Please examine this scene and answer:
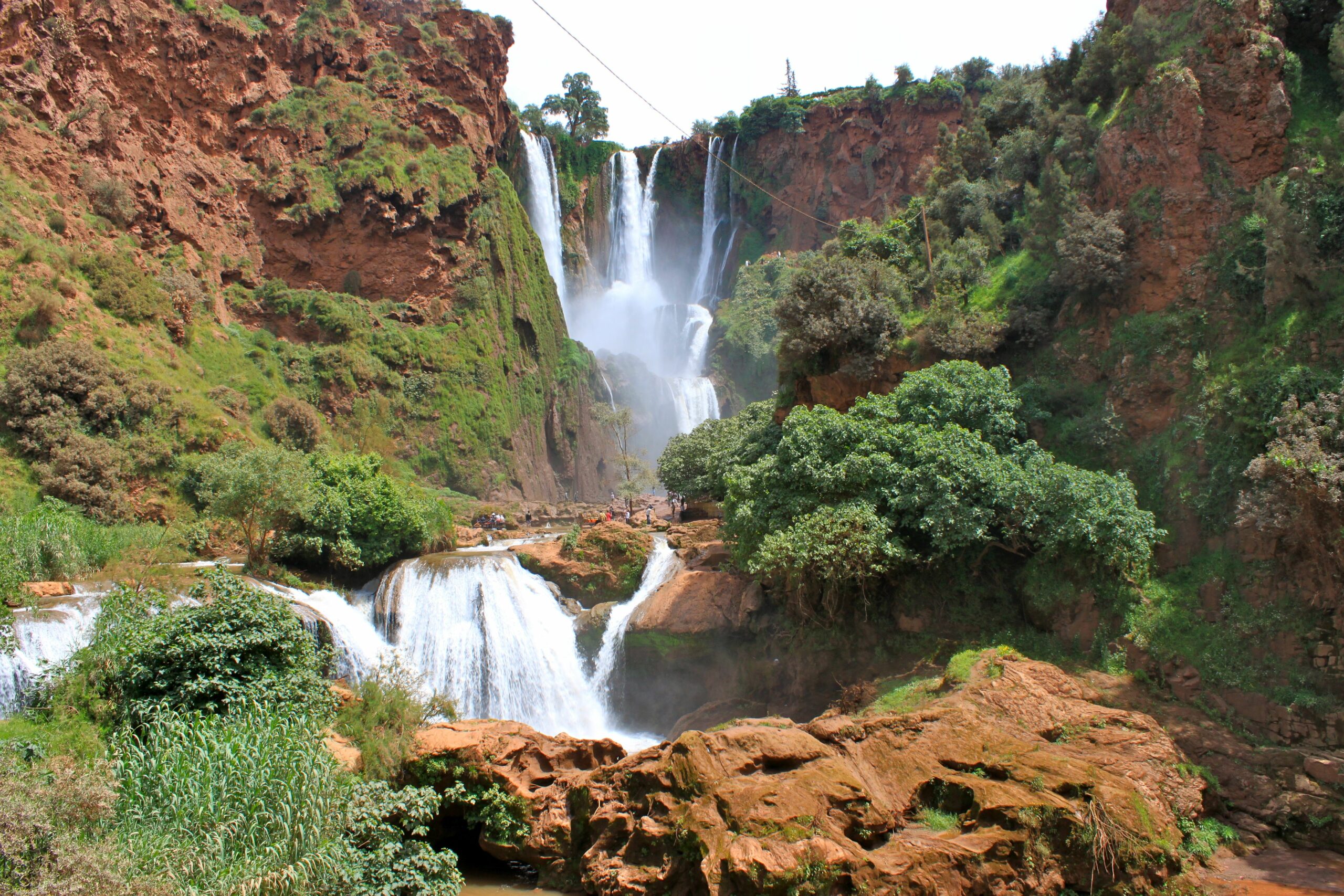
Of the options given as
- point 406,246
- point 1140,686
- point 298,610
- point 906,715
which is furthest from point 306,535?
point 406,246

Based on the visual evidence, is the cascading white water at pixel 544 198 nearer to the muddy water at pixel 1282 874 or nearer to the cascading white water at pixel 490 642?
the cascading white water at pixel 490 642

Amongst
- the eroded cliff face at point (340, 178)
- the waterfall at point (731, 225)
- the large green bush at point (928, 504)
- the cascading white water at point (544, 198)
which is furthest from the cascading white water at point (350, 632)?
the waterfall at point (731, 225)

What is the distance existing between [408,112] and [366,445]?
19.7 m

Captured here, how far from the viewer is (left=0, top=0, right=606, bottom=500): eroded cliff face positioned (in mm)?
31438

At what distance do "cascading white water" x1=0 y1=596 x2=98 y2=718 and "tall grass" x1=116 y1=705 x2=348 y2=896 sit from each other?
393 centimetres

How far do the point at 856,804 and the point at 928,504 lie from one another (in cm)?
870

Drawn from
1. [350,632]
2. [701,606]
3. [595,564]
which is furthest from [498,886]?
[595,564]

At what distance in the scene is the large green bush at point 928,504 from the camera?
53.8 ft

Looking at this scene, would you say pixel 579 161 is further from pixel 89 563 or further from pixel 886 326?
pixel 89 563

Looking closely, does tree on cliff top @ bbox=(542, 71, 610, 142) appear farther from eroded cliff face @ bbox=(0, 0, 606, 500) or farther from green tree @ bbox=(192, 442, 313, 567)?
green tree @ bbox=(192, 442, 313, 567)

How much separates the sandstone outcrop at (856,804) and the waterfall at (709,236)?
5845 cm

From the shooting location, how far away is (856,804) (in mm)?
9953

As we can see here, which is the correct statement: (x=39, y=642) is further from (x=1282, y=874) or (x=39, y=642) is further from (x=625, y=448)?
(x=625, y=448)

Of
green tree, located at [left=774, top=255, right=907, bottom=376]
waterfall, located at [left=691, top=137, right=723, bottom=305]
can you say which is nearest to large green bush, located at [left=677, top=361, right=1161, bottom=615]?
green tree, located at [left=774, top=255, right=907, bottom=376]
